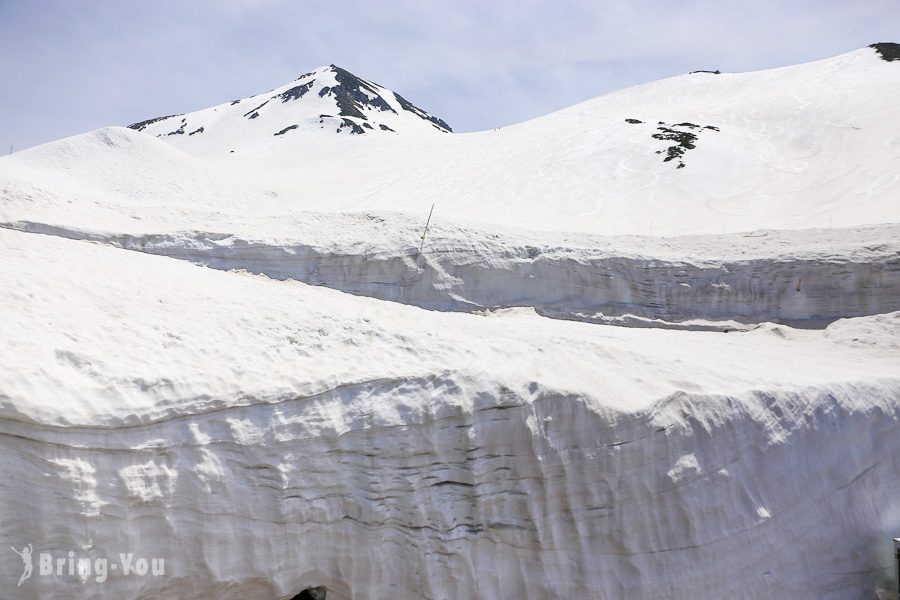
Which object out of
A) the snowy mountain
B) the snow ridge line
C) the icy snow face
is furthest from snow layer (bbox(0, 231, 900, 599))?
the icy snow face

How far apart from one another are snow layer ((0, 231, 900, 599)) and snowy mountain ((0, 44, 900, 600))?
0.06 feet

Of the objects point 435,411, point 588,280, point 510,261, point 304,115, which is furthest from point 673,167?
point 304,115

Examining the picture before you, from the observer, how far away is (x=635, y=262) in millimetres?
10641

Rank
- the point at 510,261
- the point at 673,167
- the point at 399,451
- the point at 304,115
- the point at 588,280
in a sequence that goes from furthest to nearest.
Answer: the point at 304,115 < the point at 673,167 < the point at 588,280 < the point at 510,261 < the point at 399,451

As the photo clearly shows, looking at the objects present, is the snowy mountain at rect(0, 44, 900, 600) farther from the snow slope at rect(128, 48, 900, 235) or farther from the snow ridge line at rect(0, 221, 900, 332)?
the snow slope at rect(128, 48, 900, 235)

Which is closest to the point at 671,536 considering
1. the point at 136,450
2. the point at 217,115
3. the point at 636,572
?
the point at 636,572

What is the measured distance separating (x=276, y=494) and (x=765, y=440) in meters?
4.32

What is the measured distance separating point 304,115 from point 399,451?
6526 cm

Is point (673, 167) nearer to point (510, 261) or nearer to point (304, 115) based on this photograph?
point (510, 261)

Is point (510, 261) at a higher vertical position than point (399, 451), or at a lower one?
higher

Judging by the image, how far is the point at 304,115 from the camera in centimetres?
6512

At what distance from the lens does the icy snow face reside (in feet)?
197

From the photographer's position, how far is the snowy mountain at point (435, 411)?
4.10 meters

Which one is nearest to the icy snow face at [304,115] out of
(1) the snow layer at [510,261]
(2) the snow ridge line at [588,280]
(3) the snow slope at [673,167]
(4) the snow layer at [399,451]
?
(3) the snow slope at [673,167]
